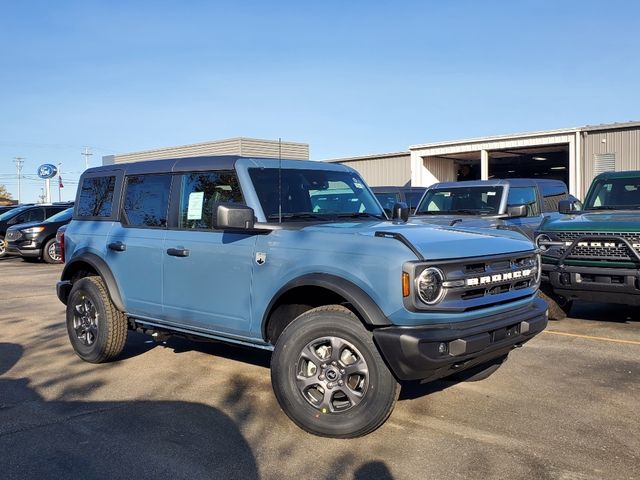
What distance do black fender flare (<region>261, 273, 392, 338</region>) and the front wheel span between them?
119mm

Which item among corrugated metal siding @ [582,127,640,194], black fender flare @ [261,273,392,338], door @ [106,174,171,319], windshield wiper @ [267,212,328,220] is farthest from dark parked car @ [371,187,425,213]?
corrugated metal siding @ [582,127,640,194]

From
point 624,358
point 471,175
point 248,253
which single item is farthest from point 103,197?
point 471,175

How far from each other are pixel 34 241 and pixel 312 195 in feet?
50.1

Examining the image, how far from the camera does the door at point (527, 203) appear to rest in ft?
33.7

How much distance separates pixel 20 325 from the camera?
8.23m

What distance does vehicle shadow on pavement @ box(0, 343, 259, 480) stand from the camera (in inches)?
145

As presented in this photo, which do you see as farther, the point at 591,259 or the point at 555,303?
the point at 555,303

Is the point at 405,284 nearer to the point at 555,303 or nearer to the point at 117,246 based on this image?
the point at 117,246

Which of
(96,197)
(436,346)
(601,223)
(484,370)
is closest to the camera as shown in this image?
(436,346)

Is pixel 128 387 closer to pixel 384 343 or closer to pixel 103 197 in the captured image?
pixel 103 197

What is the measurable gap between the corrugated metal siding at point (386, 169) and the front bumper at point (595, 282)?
82.3 feet

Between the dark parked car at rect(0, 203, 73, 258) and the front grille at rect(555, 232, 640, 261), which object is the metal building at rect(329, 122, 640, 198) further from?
the front grille at rect(555, 232, 640, 261)

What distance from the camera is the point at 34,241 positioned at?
59.5 feet

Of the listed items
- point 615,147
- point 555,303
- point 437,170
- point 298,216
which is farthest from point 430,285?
point 437,170
